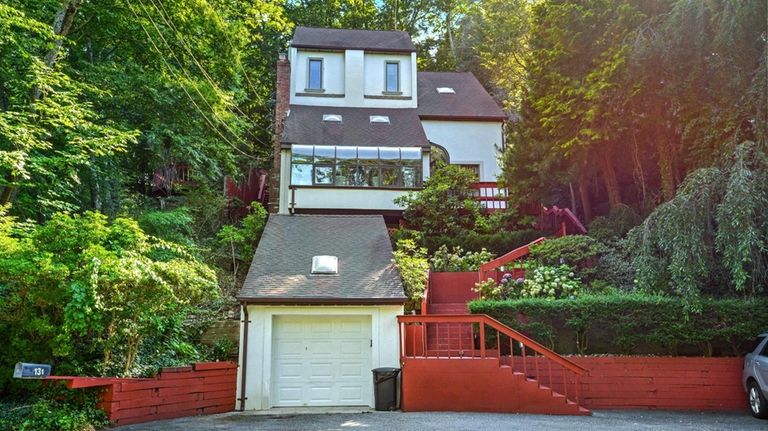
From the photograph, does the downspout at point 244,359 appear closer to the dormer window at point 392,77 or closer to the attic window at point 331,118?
the attic window at point 331,118

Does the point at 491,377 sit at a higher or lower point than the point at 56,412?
higher

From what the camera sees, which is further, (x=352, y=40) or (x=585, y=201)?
(x=352, y=40)

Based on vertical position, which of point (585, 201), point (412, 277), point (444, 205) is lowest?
point (412, 277)

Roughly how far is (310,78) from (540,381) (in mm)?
16009

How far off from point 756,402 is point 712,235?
9.07 ft

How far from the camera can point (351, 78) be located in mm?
21375

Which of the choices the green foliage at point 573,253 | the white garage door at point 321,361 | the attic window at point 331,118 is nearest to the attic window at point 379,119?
the attic window at point 331,118

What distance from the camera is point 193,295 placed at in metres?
8.55

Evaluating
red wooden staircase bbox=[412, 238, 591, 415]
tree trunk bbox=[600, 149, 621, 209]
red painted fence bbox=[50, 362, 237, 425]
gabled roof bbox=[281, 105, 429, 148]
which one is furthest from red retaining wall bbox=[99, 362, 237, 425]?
tree trunk bbox=[600, 149, 621, 209]

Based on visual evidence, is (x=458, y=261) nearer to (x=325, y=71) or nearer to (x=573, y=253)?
(x=573, y=253)

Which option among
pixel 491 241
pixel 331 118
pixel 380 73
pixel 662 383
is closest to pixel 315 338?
pixel 662 383

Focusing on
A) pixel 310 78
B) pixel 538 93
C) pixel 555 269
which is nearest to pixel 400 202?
pixel 538 93

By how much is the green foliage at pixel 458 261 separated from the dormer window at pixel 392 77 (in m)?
10.3

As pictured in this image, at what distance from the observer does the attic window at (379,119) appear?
2007cm
